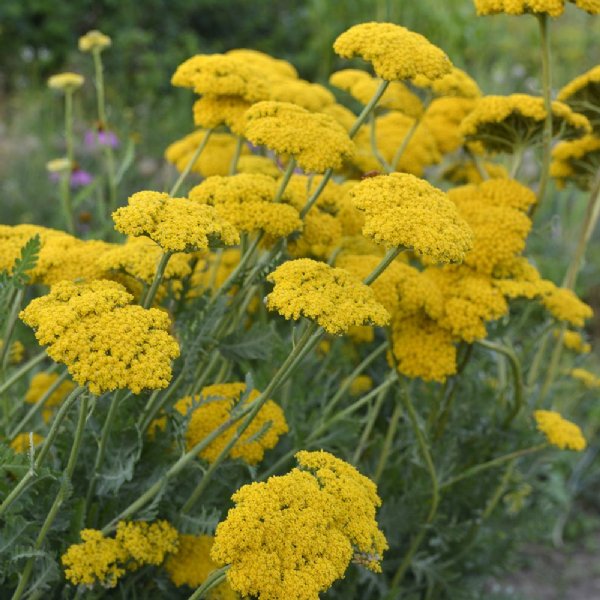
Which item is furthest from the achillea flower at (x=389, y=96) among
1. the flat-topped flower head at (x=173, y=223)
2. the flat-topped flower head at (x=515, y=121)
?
the flat-topped flower head at (x=173, y=223)

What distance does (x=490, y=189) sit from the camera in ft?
8.21

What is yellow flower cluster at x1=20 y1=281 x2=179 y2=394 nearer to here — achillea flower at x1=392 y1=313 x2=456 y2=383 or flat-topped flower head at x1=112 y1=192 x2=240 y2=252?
flat-topped flower head at x1=112 y1=192 x2=240 y2=252

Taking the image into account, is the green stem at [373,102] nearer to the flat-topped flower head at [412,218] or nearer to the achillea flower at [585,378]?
the flat-topped flower head at [412,218]

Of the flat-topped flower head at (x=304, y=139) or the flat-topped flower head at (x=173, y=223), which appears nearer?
the flat-topped flower head at (x=173, y=223)

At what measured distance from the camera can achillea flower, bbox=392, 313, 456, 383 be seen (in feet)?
7.40

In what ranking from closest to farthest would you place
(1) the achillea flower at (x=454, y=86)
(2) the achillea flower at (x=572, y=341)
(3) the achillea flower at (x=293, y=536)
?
(3) the achillea flower at (x=293, y=536)
(1) the achillea flower at (x=454, y=86)
(2) the achillea flower at (x=572, y=341)

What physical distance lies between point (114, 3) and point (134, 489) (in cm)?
655

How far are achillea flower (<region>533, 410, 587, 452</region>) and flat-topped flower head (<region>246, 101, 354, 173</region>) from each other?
41.2 inches

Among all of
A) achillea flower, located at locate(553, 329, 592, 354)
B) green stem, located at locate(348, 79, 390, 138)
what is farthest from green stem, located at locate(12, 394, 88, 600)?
achillea flower, located at locate(553, 329, 592, 354)

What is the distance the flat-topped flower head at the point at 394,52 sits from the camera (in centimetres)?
208

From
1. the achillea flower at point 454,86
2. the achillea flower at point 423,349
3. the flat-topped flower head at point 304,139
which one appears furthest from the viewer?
the achillea flower at point 454,86

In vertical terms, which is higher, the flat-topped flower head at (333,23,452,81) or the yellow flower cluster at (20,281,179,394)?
the flat-topped flower head at (333,23,452,81)

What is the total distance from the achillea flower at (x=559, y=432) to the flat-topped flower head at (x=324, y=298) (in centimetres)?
97

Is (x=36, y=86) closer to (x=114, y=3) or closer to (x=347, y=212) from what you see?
(x=114, y=3)
